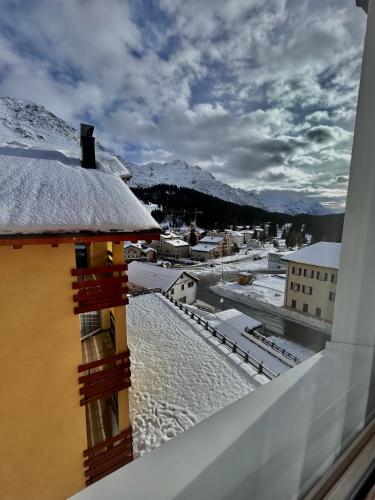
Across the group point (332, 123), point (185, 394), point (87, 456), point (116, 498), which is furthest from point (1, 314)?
point (185, 394)

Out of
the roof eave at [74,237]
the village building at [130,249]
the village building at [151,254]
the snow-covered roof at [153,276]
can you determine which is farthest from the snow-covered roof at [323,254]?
the village building at [151,254]

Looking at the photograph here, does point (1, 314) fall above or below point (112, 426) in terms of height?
above

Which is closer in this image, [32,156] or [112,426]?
[32,156]

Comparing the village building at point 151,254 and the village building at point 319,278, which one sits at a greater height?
the village building at point 319,278

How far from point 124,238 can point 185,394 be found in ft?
5.76

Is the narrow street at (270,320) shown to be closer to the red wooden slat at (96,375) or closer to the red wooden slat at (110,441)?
the red wooden slat at (96,375)

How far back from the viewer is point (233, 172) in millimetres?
1206

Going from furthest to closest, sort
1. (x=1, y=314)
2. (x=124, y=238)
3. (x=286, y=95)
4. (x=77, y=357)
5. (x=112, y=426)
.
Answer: (x=112, y=426), (x=77, y=357), (x=124, y=238), (x=1, y=314), (x=286, y=95)

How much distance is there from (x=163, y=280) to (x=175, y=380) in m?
3.71

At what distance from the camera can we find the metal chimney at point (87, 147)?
147cm

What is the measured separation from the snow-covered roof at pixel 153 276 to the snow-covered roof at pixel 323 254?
5.39 metres

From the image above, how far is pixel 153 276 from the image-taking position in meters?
6.18

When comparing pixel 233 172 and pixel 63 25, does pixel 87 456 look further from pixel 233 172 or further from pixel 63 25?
pixel 63 25

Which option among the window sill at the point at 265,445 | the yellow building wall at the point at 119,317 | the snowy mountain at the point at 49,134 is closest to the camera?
→ the window sill at the point at 265,445
